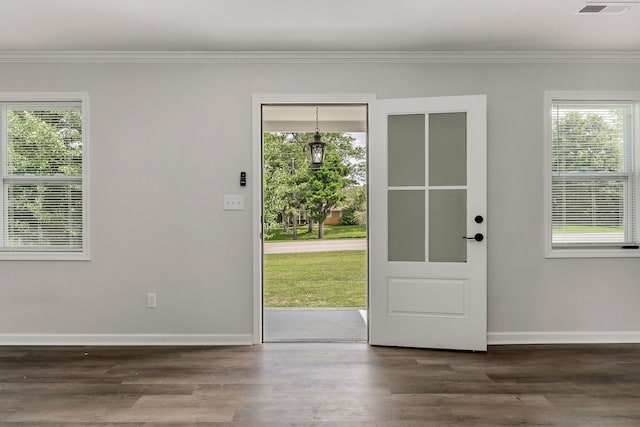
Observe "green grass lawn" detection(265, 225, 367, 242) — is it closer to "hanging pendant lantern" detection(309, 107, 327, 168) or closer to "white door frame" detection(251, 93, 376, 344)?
"hanging pendant lantern" detection(309, 107, 327, 168)

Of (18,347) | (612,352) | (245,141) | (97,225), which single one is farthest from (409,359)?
(18,347)

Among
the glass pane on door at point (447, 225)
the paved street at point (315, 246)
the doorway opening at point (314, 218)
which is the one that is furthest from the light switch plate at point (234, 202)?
the paved street at point (315, 246)

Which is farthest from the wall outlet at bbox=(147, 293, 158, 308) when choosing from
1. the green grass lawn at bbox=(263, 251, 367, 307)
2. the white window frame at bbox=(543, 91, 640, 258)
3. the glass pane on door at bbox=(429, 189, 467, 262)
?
the white window frame at bbox=(543, 91, 640, 258)

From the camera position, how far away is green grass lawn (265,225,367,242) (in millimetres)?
10266

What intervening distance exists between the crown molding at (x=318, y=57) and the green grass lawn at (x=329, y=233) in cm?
650

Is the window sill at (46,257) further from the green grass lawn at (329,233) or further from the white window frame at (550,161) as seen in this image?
the green grass lawn at (329,233)

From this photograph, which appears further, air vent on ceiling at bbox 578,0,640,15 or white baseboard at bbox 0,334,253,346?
white baseboard at bbox 0,334,253,346

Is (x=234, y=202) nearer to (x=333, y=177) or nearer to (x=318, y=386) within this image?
(x=318, y=386)

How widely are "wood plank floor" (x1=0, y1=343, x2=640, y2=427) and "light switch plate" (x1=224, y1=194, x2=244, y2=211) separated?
1.14 metres

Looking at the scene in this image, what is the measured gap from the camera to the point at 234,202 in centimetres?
394

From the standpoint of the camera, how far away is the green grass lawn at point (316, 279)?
7.07 m

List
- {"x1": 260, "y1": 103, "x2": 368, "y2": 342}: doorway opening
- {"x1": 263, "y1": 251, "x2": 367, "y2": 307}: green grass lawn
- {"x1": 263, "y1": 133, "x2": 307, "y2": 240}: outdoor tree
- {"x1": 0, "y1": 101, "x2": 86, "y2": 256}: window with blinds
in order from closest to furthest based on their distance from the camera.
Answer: {"x1": 0, "y1": 101, "x2": 86, "y2": 256}: window with blinds, {"x1": 263, "y1": 251, "x2": 367, "y2": 307}: green grass lawn, {"x1": 260, "y1": 103, "x2": 368, "y2": 342}: doorway opening, {"x1": 263, "y1": 133, "x2": 307, "y2": 240}: outdoor tree

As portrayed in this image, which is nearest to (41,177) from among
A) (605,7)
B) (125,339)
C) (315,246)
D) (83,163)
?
(83,163)

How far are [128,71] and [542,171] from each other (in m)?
3.52
